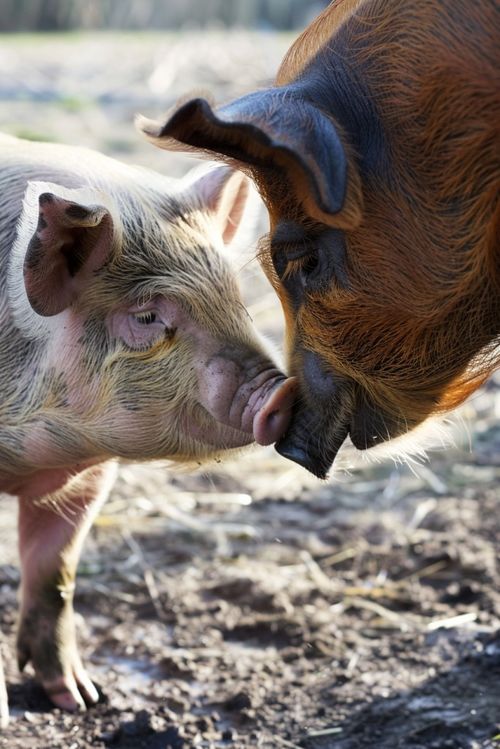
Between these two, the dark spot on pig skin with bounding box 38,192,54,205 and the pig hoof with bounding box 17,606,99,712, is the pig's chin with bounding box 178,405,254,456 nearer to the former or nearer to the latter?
the dark spot on pig skin with bounding box 38,192,54,205

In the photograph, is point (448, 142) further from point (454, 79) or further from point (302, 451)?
point (302, 451)

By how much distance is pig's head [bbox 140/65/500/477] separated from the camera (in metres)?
3.24

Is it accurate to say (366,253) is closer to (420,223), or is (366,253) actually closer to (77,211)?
(420,223)

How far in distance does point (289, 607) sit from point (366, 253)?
1836 mm

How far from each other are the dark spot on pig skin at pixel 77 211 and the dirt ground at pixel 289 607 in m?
0.74

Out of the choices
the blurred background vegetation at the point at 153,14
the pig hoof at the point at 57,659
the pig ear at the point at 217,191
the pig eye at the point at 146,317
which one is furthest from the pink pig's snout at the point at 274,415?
the blurred background vegetation at the point at 153,14

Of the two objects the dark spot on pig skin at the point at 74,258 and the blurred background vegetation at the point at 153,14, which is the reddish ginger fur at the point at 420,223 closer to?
the dark spot on pig skin at the point at 74,258

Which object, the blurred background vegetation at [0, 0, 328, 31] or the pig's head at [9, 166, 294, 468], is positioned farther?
the blurred background vegetation at [0, 0, 328, 31]

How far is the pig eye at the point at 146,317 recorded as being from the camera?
3729 mm

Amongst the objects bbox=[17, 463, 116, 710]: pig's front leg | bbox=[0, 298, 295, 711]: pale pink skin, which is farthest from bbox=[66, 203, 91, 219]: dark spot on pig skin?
bbox=[17, 463, 116, 710]: pig's front leg

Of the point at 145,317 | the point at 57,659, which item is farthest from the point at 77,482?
the point at 145,317

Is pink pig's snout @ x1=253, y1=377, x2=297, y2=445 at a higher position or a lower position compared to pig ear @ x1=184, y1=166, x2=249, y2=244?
lower

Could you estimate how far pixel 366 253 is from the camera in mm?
3482

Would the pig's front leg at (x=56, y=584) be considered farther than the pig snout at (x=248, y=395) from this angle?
Yes
